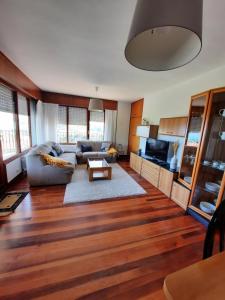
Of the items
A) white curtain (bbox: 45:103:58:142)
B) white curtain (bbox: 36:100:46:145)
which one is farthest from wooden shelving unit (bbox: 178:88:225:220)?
white curtain (bbox: 45:103:58:142)

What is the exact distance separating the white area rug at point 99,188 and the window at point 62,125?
232 centimetres

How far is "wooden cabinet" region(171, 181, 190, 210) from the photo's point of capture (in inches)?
96.8

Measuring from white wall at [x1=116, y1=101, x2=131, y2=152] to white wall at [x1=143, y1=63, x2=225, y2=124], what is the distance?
138cm

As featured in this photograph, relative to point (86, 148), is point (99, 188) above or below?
below

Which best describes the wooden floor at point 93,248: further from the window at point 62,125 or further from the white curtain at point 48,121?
the window at point 62,125

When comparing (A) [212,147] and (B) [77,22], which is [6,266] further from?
(A) [212,147]

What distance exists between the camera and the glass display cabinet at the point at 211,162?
83.1 inches

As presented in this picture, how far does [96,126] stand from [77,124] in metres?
0.81

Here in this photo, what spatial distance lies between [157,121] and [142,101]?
1.43m

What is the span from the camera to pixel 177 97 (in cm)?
323

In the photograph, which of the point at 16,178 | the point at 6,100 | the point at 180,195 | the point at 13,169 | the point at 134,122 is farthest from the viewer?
the point at 134,122

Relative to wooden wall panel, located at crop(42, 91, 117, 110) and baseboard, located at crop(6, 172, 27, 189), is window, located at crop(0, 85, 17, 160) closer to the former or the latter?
baseboard, located at crop(6, 172, 27, 189)

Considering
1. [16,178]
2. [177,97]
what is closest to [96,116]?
[177,97]

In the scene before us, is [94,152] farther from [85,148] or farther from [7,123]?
[7,123]
